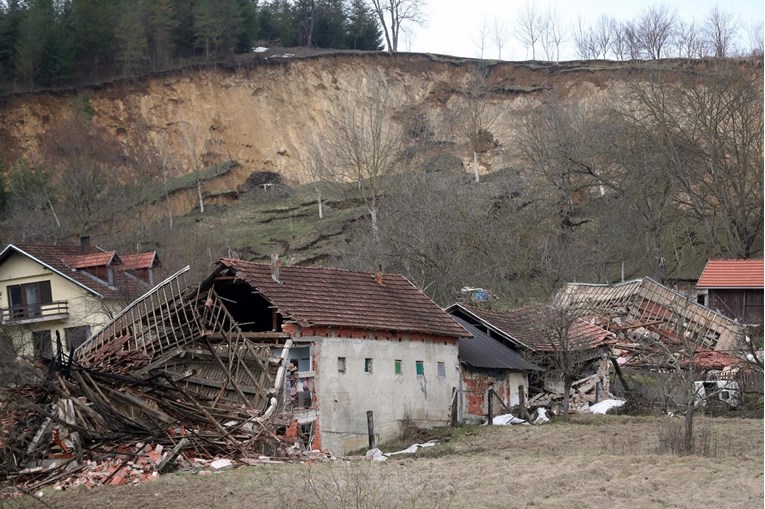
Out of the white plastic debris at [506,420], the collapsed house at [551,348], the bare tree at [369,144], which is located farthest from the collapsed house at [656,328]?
the bare tree at [369,144]

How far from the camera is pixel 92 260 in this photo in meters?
46.2

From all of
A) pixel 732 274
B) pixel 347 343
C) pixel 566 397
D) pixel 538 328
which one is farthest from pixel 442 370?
pixel 732 274

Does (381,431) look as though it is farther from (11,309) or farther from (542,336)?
(11,309)

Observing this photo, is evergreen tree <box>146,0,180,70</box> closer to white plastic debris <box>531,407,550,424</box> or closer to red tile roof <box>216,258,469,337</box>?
red tile roof <box>216,258,469,337</box>

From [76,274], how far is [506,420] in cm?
2058

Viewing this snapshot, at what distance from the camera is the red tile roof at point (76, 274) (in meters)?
44.6

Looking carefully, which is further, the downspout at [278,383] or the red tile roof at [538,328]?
the red tile roof at [538,328]

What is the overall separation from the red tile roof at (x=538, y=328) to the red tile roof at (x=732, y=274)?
7.68 metres

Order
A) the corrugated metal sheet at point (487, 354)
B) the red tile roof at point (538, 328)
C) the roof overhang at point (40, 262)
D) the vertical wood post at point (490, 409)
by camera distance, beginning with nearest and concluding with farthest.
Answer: the vertical wood post at point (490, 409) < the corrugated metal sheet at point (487, 354) < the red tile roof at point (538, 328) < the roof overhang at point (40, 262)

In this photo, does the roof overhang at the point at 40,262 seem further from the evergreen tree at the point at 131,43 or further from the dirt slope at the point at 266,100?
the evergreen tree at the point at 131,43

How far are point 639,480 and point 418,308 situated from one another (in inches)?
555

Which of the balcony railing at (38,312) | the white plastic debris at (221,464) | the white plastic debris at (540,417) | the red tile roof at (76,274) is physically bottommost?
the white plastic debris at (540,417)

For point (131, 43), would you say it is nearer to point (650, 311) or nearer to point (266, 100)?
point (266, 100)

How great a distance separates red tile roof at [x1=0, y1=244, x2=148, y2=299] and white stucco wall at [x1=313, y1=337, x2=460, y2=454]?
15828mm
